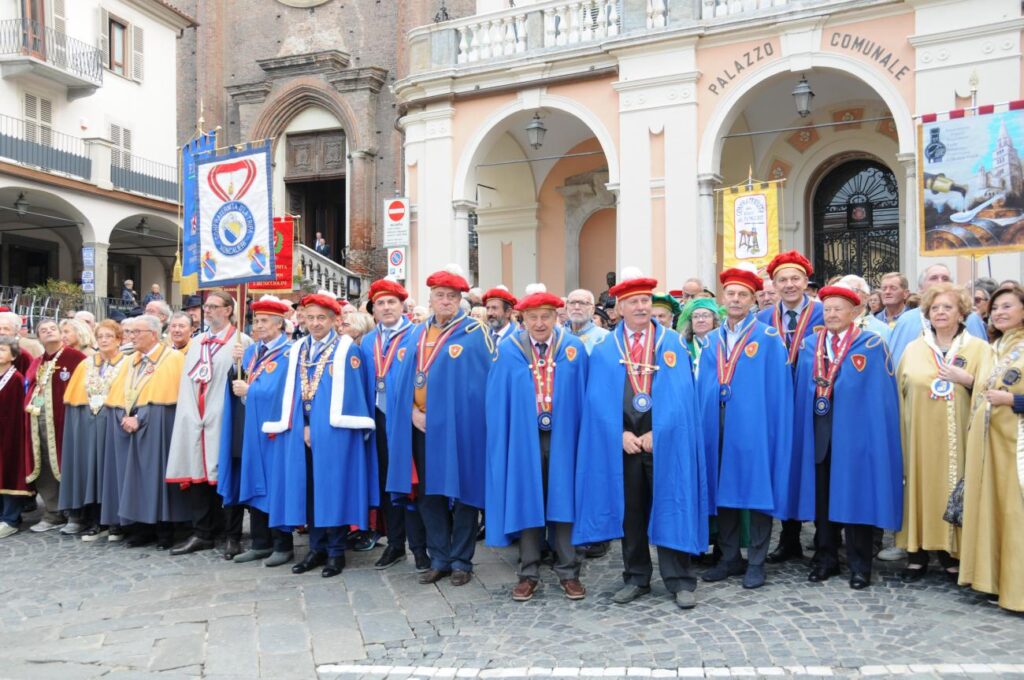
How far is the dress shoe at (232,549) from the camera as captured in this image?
6.62 metres

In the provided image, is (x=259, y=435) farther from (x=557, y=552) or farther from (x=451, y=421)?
(x=557, y=552)

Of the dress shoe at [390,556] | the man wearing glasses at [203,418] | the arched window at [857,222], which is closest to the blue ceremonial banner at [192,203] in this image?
the man wearing glasses at [203,418]

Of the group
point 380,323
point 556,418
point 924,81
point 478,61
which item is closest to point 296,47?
point 478,61

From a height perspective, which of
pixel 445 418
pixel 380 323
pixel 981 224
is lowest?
pixel 445 418

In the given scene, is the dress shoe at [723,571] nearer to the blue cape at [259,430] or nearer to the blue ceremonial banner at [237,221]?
the blue cape at [259,430]

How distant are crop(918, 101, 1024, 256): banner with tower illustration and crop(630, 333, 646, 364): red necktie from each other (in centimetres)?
335

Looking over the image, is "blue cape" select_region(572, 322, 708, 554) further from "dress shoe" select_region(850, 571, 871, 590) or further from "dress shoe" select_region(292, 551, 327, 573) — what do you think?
"dress shoe" select_region(292, 551, 327, 573)

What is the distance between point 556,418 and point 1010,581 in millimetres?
→ 2720

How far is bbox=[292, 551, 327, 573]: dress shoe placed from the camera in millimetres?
6141

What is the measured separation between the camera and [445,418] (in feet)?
18.6

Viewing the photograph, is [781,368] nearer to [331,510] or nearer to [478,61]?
[331,510]

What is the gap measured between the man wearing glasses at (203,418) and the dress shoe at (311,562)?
1.00 metres

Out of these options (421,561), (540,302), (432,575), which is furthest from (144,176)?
(540,302)

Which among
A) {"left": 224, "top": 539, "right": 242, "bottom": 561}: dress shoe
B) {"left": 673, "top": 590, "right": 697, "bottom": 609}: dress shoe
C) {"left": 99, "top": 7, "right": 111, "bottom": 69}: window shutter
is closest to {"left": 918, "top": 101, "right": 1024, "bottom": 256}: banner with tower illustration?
{"left": 673, "top": 590, "right": 697, "bottom": 609}: dress shoe
